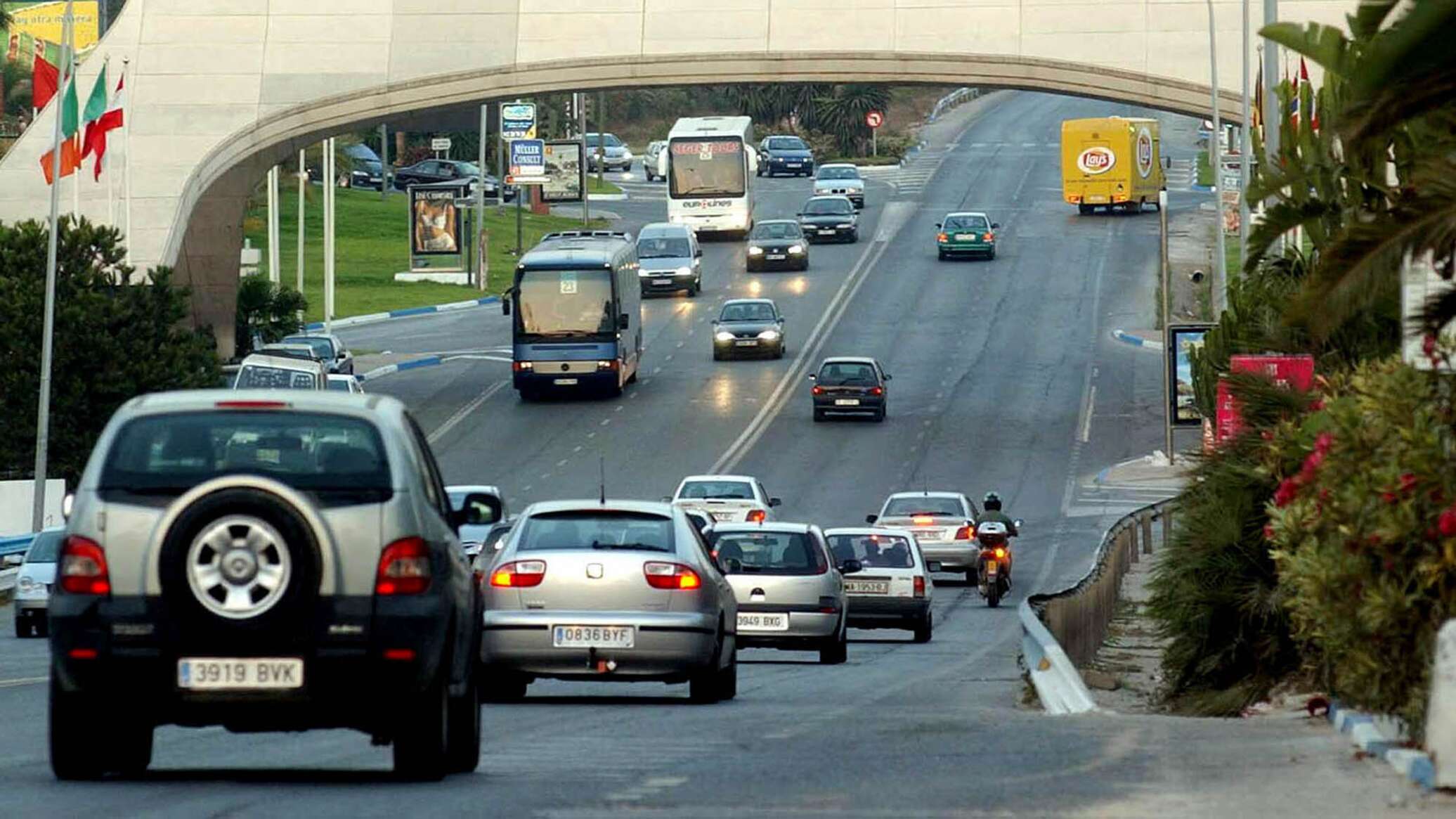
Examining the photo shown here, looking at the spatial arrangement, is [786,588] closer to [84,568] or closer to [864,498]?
[84,568]

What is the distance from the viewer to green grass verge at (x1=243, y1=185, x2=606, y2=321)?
86250 millimetres

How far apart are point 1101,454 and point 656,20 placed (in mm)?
12558

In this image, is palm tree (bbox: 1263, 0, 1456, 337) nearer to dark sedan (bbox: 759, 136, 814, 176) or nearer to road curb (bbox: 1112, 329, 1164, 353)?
road curb (bbox: 1112, 329, 1164, 353)

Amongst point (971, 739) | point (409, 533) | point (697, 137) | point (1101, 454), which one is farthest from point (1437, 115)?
point (697, 137)

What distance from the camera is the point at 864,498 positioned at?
158 feet

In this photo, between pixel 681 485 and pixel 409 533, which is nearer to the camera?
pixel 409 533

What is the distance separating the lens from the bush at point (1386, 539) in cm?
1227

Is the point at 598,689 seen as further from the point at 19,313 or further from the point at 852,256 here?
the point at 852,256

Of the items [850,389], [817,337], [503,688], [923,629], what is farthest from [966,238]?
[503,688]

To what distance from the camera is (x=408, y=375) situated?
218 ft

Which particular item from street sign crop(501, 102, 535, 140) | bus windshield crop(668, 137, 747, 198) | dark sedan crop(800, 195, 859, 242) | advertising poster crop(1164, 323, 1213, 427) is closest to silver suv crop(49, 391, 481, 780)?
advertising poster crop(1164, 323, 1213, 427)

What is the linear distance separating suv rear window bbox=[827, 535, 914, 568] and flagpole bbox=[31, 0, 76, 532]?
15839 mm

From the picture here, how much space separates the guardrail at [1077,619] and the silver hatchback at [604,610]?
2.21 m

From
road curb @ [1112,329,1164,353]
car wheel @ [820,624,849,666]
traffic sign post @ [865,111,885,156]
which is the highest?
traffic sign post @ [865,111,885,156]
